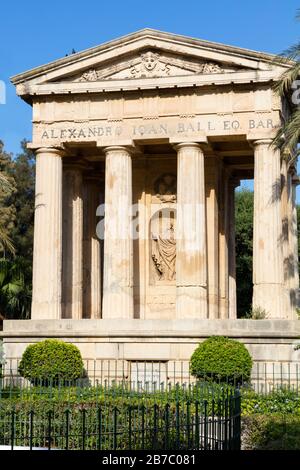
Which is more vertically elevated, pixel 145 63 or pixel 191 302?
pixel 145 63

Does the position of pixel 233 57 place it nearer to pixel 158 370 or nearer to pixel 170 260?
pixel 170 260

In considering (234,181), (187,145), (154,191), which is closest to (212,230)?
(154,191)

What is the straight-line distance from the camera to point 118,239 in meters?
32.5

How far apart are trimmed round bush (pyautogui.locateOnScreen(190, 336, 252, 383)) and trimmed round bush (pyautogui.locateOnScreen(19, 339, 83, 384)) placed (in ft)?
11.9

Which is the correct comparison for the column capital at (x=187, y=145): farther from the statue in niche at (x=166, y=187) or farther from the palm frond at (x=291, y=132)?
the statue in niche at (x=166, y=187)

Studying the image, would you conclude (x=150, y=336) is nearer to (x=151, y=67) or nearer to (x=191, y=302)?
(x=191, y=302)

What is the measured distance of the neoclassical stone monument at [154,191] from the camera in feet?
100

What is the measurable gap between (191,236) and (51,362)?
23.4ft

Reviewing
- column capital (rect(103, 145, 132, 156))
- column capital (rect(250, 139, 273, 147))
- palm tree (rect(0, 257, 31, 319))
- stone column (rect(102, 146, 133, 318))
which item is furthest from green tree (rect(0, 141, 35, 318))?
column capital (rect(250, 139, 273, 147))

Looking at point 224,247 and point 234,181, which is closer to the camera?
point 224,247

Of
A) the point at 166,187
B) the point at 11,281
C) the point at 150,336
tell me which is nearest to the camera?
the point at 150,336

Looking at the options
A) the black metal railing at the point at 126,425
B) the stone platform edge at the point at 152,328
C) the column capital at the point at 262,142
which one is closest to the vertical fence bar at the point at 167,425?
the black metal railing at the point at 126,425

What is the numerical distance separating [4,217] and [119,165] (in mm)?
17765

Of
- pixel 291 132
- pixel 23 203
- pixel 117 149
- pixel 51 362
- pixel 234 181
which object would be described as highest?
pixel 23 203
